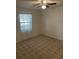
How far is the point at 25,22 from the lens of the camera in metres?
7.44

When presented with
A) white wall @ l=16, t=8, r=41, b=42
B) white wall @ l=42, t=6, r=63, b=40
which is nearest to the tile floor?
white wall @ l=16, t=8, r=41, b=42

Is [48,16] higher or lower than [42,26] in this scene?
higher

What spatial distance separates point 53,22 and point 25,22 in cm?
203

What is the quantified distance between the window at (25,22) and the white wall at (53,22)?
1444 millimetres

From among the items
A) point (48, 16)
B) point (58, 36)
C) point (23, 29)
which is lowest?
point (58, 36)

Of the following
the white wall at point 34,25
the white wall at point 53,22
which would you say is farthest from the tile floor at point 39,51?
the white wall at point 53,22

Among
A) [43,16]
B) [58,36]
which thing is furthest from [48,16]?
[58,36]

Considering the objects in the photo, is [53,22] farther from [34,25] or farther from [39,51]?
[39,51]
